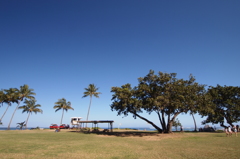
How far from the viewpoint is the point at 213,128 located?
4350 centimetres

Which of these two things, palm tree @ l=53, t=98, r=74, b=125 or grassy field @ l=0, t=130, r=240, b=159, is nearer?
grassy field @ l=0, t=130, r=240, b=159

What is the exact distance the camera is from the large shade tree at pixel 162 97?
86.0ft

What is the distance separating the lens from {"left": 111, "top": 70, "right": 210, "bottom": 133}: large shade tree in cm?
2620

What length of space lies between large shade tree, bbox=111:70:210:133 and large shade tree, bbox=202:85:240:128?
41.9ft

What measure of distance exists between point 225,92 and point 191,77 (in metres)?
15.5

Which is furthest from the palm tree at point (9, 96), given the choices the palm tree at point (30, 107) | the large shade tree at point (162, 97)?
the large shade tree at point (162, 97)

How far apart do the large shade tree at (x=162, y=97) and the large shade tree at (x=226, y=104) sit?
12784 mm

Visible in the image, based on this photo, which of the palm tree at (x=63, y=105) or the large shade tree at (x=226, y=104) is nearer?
the large shade tree at (x=226, y=104)

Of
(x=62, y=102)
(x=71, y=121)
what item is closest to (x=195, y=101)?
(x=71, y=121)

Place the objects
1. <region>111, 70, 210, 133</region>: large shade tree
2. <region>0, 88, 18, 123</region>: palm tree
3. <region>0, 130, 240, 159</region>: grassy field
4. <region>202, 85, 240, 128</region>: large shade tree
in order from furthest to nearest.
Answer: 1. <region>0, 88, 18, 123</region>: palm tree
2. <region>202, 85, 240, 128</region>: large shade tree
3. <region>111, 70, 210, 133</region>: large shade tree
4. <region>0, 130, 240, 159</region>: grassy field

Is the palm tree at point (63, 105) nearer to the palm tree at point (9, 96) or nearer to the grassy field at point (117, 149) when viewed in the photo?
the palm tree at point (9, 96)

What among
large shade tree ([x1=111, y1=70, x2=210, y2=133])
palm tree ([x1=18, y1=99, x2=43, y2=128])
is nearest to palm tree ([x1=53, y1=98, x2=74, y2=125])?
palm tree ([x1=18, y1=99, x2=43, y2=128])

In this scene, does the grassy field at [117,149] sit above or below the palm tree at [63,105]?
below

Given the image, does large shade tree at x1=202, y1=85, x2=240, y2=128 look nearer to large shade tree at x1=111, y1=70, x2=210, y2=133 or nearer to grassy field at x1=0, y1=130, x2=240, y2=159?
large shade tree at x1=111, y1=70, x2=210, y2=133
